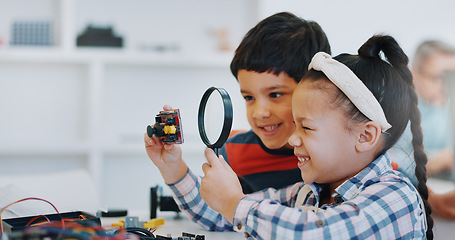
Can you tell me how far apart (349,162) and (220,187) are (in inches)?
10.8

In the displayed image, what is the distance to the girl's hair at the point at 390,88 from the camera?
0.98 metres

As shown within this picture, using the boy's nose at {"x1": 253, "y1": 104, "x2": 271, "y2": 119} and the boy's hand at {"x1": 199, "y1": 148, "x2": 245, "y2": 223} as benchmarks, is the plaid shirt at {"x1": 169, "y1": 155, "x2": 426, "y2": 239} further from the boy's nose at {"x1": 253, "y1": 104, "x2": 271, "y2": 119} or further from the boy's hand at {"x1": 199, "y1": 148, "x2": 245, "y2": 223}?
the boy's nose at {"x1": 253, "y1": 104, "x2": 271, "y2": 119}

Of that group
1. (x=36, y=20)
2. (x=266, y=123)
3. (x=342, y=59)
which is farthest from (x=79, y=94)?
(x=342, y=59)

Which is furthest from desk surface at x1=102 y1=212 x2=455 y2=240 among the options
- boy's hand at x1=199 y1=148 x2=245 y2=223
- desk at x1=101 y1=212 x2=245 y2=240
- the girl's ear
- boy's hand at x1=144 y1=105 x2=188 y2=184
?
the girl's ear

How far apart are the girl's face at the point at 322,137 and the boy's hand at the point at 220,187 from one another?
0.50 feet

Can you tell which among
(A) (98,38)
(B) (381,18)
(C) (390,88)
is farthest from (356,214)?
(B) (381,18)

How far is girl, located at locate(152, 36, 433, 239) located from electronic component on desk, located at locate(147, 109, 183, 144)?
8 centimetres

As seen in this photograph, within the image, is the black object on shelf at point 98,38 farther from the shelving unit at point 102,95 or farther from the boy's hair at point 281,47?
Result: the boy's hair at point 281,47

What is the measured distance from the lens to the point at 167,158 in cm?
125

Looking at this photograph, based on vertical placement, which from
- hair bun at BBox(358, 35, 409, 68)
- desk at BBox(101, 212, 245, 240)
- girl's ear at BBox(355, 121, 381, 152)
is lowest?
desk at BBox(101, 212, 245, 240)

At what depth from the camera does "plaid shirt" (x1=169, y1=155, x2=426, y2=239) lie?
2.71 ft

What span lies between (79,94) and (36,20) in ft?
1.81

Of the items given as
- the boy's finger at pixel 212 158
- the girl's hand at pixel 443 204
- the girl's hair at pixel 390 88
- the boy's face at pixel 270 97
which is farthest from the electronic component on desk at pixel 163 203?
the girl's hand at pixel 443 204

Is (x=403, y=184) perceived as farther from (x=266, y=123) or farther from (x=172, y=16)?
(x=172, y=16)
